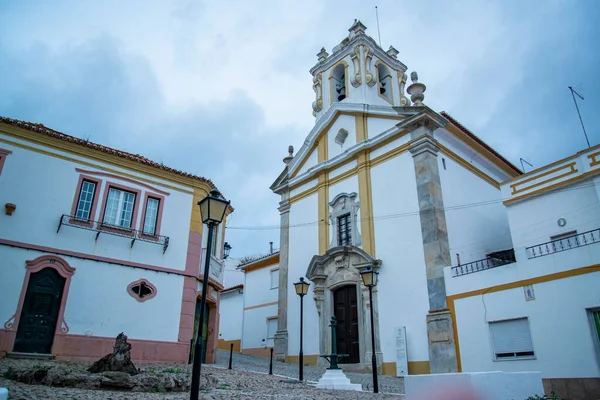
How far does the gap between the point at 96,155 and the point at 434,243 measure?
10.6 meters

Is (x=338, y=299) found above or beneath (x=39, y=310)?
above

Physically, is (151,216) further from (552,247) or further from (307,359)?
(552,247)

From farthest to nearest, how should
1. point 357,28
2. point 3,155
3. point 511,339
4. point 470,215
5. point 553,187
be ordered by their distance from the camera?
point 357,28 < point 470,215 < point 553,187 < point 3,155 < point 511,339

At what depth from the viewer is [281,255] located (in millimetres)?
19750

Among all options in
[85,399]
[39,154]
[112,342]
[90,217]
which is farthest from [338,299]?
[85,399]

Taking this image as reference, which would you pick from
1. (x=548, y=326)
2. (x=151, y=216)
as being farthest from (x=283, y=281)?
(x=548, y=326)

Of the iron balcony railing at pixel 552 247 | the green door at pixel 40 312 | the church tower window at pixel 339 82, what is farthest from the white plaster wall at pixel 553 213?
the green door at pixel 40 312

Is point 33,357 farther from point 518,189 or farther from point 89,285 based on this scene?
point 518,189

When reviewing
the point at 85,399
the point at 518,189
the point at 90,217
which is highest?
the point at 518,189

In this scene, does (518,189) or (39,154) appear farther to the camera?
(518,189)

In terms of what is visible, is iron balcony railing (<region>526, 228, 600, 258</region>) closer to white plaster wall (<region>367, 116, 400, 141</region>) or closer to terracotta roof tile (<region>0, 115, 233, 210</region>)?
white plaster wall (<region>367, 116, 400, 141</region>)

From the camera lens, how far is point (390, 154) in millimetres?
16234

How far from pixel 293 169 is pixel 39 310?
12.5 m

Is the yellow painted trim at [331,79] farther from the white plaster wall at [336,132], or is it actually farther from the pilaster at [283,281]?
the pilaster at [283,281]
